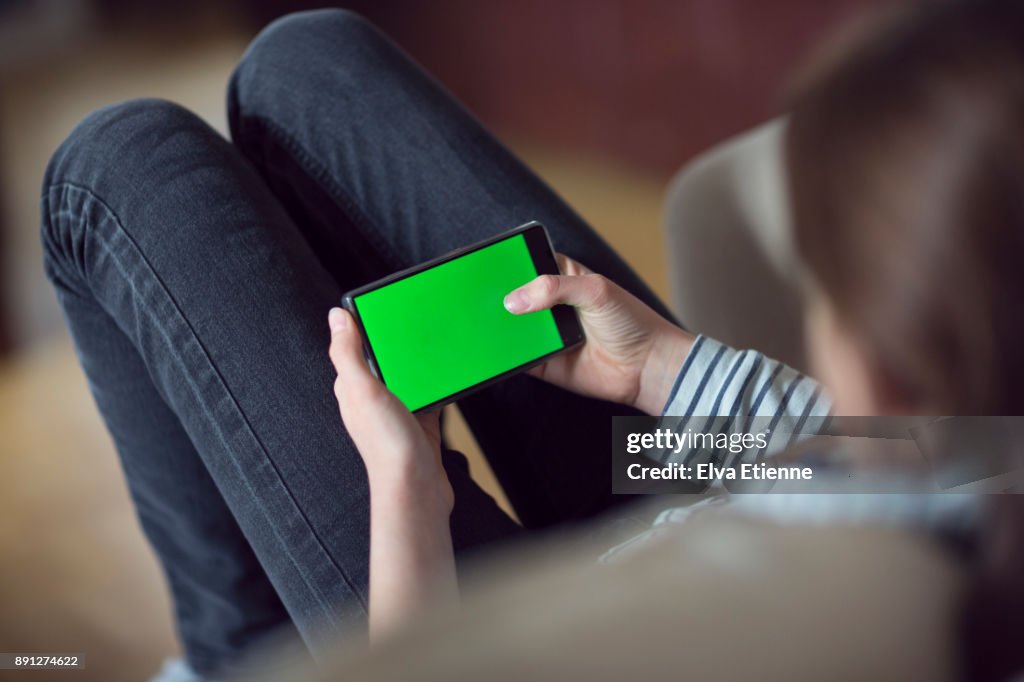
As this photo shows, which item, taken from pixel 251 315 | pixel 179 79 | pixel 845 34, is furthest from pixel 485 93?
pixel 845 34

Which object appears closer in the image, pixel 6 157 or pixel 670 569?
pixel 670 569

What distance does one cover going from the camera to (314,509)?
0.56 metres

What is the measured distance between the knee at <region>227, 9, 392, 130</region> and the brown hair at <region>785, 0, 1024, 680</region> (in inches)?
19.0

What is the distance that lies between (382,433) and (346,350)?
68mm

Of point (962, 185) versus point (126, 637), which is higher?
point (962, 185)

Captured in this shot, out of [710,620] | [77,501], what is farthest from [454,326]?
[77,501]

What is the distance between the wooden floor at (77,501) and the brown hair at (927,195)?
889 mm

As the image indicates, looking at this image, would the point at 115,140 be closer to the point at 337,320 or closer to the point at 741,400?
the point at 337,320

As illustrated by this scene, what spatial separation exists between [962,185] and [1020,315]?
0.05 meters

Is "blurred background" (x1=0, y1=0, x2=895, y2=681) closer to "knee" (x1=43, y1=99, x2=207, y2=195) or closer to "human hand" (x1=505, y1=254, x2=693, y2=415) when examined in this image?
"human hand" (x1=505, y1=254, x2=693, y2=415)

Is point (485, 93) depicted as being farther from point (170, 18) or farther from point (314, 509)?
point (314, 509)

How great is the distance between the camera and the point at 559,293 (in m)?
0.63

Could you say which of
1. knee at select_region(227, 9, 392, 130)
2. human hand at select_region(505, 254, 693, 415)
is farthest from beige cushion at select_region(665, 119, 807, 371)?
knee at select_region(227, 9, 392, 130)

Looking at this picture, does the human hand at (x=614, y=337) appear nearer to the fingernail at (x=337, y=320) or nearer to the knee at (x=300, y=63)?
the fingernail at (x=337, y=320)
